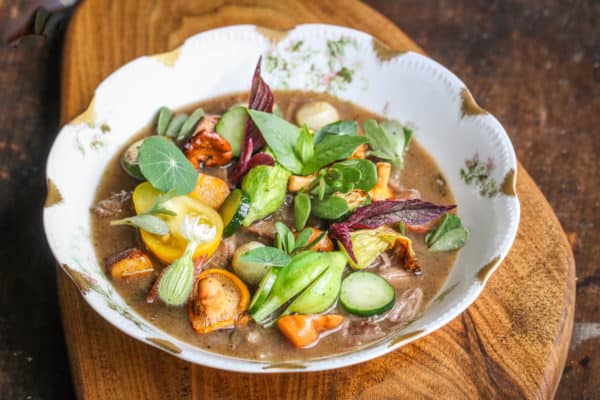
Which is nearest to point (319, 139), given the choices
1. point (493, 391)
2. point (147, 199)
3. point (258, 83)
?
point (258, 83)

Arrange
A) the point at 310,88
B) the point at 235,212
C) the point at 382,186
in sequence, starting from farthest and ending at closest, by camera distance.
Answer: the point at 310,88
the point at 382,186
the point at 235,212

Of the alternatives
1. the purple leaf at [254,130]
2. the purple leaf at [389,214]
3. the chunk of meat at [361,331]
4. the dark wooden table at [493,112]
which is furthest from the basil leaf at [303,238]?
the dark wooden table at [493,112]

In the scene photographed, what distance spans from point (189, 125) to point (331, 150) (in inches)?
28.2

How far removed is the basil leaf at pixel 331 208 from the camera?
3.03m

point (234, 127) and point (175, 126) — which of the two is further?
point (175, 126)

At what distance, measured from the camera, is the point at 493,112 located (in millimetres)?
4285

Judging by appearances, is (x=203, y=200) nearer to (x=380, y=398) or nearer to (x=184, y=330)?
(x=184, y=330)

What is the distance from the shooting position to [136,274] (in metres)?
2.97

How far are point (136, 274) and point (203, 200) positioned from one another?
0.41 m

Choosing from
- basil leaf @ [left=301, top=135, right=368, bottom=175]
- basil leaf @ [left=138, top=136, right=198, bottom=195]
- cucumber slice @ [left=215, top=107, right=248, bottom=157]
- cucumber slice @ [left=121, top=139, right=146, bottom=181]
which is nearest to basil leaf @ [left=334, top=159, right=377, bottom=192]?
basil leaf @ [left=301, top=135, right=368, bottom=175]

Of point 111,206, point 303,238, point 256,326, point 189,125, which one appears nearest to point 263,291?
point 256,326

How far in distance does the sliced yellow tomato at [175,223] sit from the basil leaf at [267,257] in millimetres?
226

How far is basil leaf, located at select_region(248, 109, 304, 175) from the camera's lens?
3191 millimetres

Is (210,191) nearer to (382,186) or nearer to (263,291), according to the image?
(263,291)
